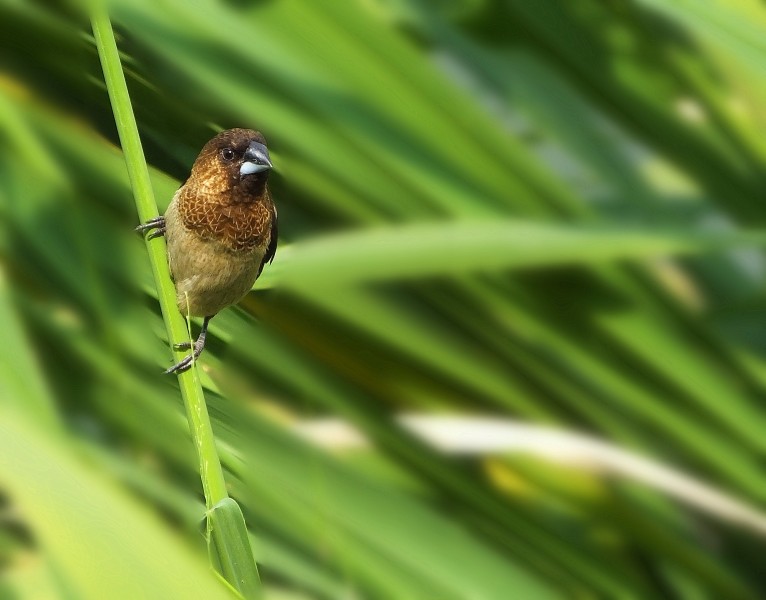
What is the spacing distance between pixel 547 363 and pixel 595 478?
13 cm

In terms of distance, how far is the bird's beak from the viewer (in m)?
0.64

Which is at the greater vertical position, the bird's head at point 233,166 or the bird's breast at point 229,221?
the bird's head at point 233,166

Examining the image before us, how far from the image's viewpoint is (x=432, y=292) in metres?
0.97

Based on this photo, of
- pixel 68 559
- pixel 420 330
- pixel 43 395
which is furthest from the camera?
pixel 420 330

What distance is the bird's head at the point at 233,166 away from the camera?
658 mm

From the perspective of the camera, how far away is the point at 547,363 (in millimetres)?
982

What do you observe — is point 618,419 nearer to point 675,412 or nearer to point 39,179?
point 675,412

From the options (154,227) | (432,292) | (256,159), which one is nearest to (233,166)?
(256,159)

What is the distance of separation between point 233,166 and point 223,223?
1.5 inches

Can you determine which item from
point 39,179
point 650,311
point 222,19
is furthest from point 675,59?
point 39,179

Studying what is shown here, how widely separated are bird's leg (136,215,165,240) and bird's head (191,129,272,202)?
0.07 metres

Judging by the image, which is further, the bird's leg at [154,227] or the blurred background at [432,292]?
the blurred background at [432,292]

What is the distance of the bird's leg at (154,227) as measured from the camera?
1.57ft

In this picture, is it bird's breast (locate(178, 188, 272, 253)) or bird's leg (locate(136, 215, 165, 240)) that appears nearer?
bird's leg (locate(136, 215, 165, 240))
